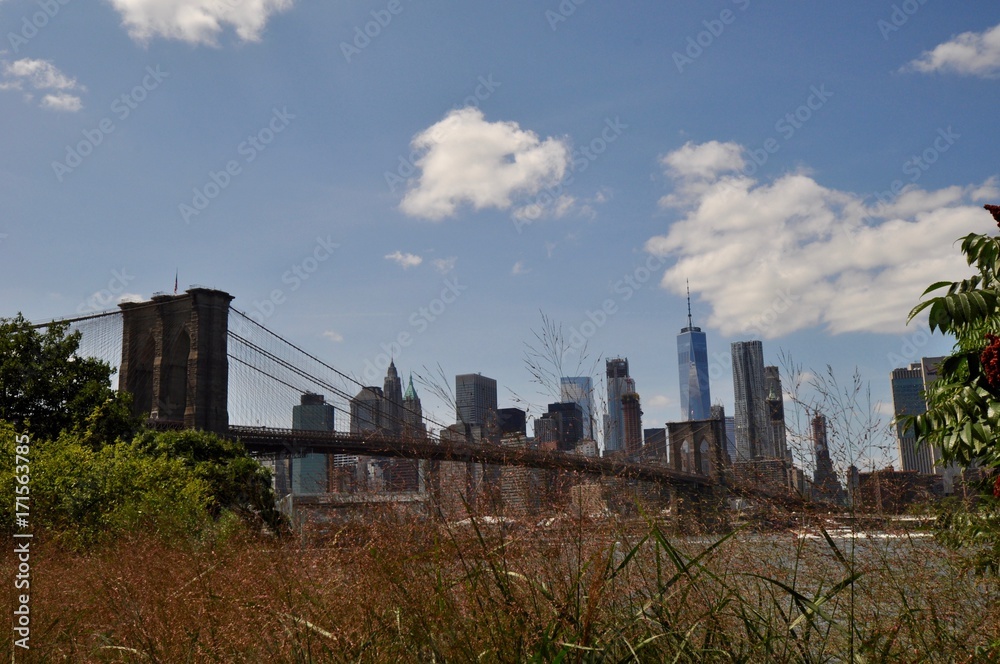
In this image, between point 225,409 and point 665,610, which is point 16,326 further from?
point 665,610

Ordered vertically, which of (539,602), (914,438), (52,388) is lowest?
(539,602)

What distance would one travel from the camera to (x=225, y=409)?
44.8m

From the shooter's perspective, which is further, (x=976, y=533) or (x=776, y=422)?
(x=776, y=422)

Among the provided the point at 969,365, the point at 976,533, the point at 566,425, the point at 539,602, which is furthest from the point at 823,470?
the point at 539,602

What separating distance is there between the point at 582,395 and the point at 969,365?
7.29 feet

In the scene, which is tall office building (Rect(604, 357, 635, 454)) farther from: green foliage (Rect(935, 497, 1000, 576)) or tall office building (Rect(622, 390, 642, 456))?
green foliage (Rect(935, 497, 1000, 576))

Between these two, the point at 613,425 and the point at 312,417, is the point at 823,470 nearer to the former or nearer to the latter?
the point at 613,425

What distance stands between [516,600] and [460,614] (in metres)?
0.40

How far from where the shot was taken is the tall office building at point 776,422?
5.42 m

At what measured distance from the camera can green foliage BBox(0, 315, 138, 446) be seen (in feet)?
80.4

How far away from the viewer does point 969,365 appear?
12.4ft

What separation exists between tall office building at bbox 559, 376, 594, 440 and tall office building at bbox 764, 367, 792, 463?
55.4 inches

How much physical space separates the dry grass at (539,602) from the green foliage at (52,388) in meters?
22.5

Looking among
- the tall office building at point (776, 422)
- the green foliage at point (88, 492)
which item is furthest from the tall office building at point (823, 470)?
the green foliage at point (88, 492)
